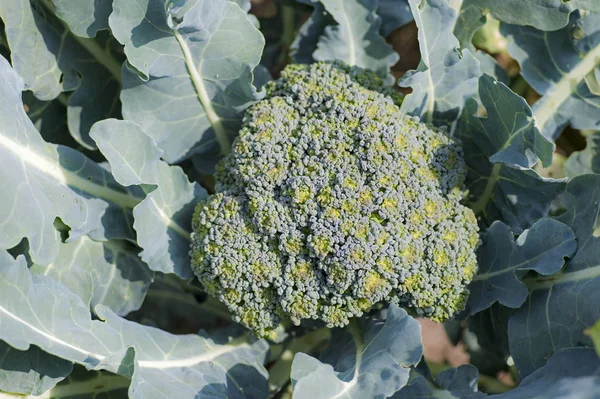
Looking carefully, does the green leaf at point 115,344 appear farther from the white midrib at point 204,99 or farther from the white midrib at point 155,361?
the white midrib at point 204,99

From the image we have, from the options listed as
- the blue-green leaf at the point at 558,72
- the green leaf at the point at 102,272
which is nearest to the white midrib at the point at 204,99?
the green leaf at the point at 102,272

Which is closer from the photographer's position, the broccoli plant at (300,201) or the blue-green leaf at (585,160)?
the broccoli plant at (300,201)

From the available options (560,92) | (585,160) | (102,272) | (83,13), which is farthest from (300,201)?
(585,160)

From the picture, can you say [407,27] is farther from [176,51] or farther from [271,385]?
[271,385]

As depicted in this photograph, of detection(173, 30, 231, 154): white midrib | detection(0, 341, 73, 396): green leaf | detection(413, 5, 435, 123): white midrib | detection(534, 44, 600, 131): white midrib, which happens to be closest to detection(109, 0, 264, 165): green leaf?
detection(173, 30, 231, 154): white midrib

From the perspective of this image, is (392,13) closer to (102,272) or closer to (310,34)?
(310,34)
